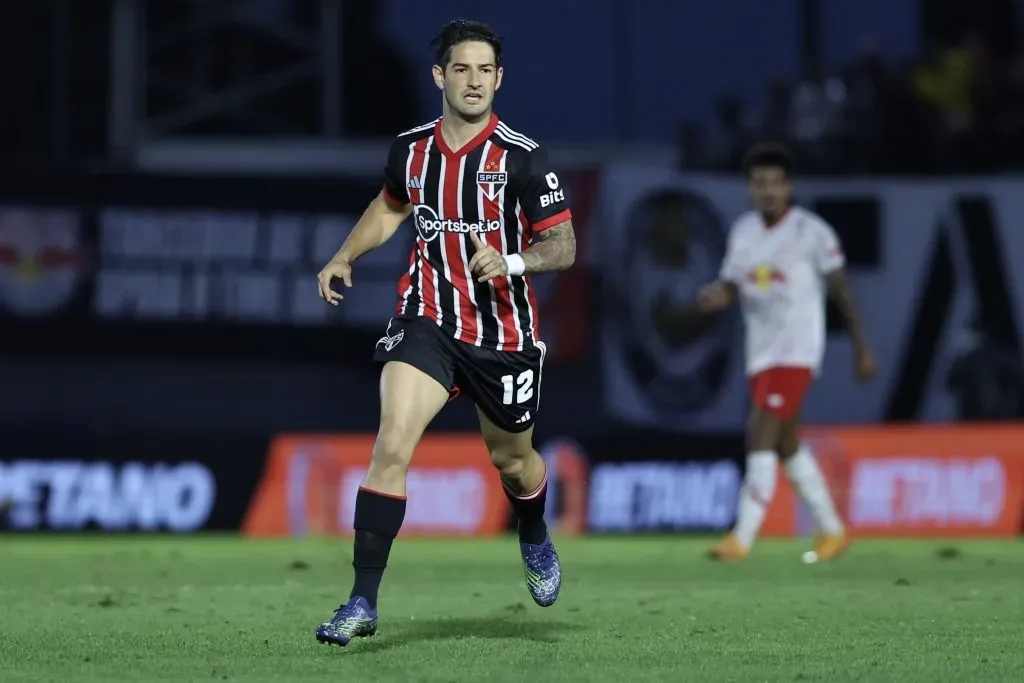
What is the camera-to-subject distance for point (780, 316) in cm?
1152

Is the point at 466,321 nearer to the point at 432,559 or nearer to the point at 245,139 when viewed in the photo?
the point at 432,559

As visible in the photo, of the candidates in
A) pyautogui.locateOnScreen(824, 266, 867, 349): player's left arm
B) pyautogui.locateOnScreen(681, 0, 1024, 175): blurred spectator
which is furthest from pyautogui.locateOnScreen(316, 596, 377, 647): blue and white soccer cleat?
pyautogui.locateOnScreen(681, 0, 1024, 175): blurred spectator

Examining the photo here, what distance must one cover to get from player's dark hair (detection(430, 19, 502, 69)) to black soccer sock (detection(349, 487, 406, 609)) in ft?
5.24

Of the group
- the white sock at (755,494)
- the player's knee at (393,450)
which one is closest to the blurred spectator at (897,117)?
the white sock at (755,494)

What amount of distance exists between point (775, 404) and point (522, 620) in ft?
13.2

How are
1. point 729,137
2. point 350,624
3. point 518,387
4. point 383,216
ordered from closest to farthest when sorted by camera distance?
point 350,624 < point 518,387 < point 383,216 < point 729,137

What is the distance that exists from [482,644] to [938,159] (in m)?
11.3

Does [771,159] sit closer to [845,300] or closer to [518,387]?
[845,300]

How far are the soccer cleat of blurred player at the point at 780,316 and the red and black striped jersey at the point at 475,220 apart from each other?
445 centimetres

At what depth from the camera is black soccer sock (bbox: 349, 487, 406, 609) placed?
21.6ft

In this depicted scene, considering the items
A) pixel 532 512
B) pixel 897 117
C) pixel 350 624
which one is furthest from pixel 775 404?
pixel 897 117

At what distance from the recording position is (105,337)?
51.9ft

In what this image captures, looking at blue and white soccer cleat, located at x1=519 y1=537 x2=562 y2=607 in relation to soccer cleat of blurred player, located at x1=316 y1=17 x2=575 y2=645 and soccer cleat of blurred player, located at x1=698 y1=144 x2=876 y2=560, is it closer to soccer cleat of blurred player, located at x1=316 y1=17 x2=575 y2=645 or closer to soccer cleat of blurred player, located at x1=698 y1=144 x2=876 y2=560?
soccer cleat of blurred player, located at x1=316 y1=17 x2=575 y2=645

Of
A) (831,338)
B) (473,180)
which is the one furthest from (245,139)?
(473,180)
